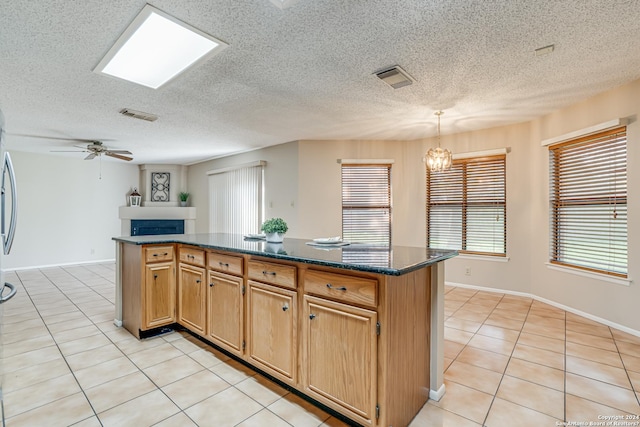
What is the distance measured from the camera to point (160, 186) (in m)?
7.84

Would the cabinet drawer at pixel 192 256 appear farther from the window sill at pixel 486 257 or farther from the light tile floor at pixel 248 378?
the window sill at pixel 486 257

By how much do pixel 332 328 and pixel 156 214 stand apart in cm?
711

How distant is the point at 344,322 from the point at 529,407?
1280 millimetres

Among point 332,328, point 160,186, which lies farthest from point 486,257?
point 160,186

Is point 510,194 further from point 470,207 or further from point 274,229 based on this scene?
point 274,229

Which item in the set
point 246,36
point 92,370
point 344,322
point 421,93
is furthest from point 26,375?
point 421,93

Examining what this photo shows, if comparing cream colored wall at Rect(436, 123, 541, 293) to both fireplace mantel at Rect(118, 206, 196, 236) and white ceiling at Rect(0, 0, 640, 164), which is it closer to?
white ceiling at Rect(0, 0, 640, 164)

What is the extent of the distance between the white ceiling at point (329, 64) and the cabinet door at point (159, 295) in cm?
178

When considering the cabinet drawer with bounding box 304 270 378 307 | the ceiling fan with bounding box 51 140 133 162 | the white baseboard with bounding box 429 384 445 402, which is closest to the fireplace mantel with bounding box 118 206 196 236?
the ceiling fan with bounding box 51 140 133 162

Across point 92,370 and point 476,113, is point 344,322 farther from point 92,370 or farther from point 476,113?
point 476,113

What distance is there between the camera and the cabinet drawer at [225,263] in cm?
230

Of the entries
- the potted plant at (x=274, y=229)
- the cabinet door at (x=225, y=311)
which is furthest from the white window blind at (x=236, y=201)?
the cabinet door at (x=225, y=311)

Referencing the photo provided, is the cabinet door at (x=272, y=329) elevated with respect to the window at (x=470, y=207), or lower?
lower

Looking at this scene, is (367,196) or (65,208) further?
(65,208)
